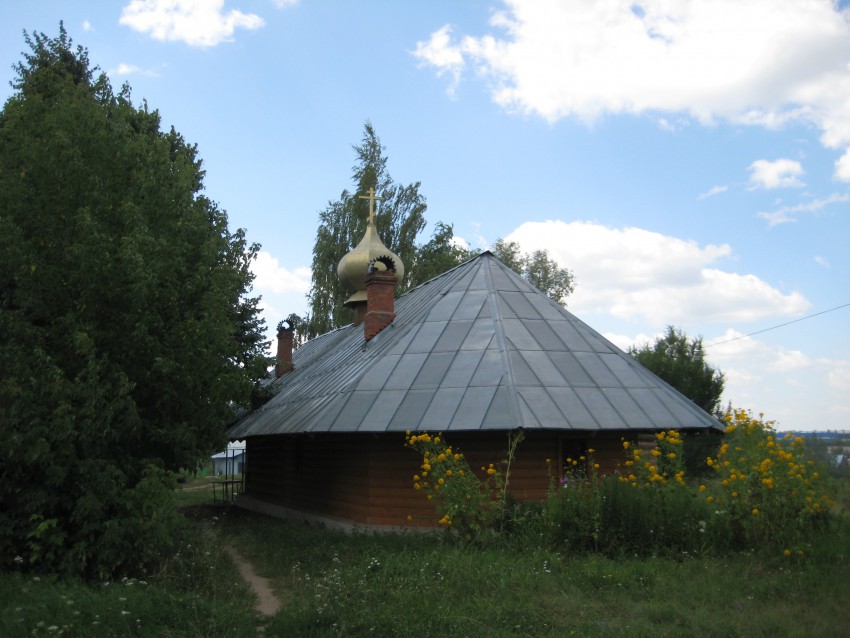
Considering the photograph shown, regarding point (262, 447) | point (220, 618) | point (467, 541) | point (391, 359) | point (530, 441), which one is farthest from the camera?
point (262, 447)

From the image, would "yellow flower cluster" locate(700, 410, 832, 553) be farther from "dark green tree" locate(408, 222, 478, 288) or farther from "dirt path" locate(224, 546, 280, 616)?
"dark green tree" locate(408, 222, 478, 288)

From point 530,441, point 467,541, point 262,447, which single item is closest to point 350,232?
point 262,447

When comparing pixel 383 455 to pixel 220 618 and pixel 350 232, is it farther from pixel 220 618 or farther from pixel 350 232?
pixel 350 232

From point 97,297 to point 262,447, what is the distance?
35.4 ft

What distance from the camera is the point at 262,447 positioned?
1892 centimetres

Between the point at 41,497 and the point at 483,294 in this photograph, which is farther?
the point at 483,294

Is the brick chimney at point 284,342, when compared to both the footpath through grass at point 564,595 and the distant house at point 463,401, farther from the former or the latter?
the footpath through grass at point 564,595

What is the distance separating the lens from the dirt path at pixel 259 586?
7.93 meters

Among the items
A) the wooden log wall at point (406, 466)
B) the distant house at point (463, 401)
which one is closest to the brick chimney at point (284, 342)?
the distant house at point (463, 401)

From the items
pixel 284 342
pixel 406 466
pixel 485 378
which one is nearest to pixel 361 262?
pixel 284 342

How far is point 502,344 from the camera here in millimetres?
12352

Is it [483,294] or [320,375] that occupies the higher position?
[483,294]

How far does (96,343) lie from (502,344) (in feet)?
20.4

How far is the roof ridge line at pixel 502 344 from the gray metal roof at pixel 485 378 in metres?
0.02
